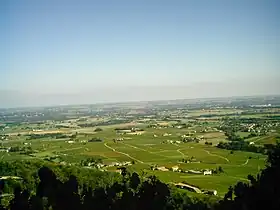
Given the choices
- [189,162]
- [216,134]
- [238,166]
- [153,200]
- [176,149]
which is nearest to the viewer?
[153,200]

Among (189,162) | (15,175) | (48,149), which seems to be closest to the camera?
(15,175)

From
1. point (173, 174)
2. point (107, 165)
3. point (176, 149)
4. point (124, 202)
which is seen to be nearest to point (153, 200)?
point (124, 202)

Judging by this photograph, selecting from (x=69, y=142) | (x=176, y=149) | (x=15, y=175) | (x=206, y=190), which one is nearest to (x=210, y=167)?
(x=206, y=190)

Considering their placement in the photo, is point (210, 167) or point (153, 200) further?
point (210, 167)

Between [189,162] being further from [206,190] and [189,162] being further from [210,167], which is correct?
[206,190]

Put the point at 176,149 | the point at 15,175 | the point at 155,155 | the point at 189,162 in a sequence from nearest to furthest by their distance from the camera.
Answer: the point at 15,175 → the point at 189,162 → the point at 155,155 → the point at 176,149

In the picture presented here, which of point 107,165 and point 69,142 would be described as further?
point 69,142

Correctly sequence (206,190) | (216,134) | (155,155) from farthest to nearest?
(216,134) < (155,155) < (206,190)

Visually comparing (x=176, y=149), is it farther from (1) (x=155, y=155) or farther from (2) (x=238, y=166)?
(2) (x=238, y=166)

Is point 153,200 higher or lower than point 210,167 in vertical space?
higher
